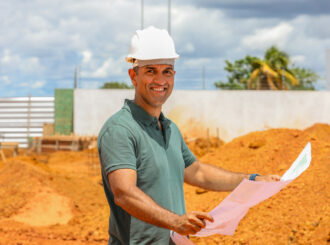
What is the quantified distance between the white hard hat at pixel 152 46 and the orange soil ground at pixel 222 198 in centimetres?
322

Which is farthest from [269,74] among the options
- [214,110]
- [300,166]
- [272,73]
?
[300,166]

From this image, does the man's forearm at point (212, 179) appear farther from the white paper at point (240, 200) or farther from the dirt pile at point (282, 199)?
the dirt pile at point (282, 199)

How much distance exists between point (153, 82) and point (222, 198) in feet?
17.3

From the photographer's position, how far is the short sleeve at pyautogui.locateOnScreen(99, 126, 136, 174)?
6.09 feet

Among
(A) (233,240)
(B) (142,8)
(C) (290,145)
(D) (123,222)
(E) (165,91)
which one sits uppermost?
(B) (142,8)

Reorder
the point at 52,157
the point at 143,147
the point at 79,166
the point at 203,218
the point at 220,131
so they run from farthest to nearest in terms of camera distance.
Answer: the point at 220,131, the point at 52,157, the point at 79,166, the point at 143,147, the point at 203,218

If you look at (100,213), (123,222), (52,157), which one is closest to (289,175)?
(123,222)

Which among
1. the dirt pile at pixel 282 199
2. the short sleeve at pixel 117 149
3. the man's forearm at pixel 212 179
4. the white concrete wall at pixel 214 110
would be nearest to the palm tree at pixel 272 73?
the white concrete wall at pixel 214 110

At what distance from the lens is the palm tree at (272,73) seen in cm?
2788

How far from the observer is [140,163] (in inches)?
77.3

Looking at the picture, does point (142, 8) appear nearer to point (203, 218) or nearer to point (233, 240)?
point (233, 240)

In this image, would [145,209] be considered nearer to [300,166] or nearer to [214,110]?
[300,166]

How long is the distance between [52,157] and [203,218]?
53.1 feet

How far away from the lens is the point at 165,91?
210 centimetres
